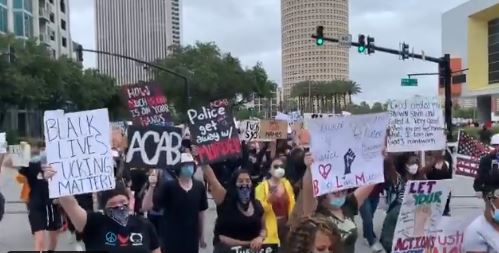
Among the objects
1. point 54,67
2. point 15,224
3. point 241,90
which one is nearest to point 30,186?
point 15,224

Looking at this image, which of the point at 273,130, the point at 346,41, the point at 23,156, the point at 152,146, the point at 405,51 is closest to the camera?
the point at 152,146

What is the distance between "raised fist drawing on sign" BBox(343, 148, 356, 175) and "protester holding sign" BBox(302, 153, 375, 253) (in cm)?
19

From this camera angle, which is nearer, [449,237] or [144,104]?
[449,237]

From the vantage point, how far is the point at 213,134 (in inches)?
255

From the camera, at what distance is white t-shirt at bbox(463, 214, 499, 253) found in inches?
187

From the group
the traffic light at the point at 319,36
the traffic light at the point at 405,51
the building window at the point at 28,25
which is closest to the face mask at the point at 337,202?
the traffic light at the point at 319,36

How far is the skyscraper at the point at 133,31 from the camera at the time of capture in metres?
97.9

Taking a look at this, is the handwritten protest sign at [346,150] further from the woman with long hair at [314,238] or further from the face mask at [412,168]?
the face mask at [412,168]

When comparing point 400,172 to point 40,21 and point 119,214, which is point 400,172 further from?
point 40,21

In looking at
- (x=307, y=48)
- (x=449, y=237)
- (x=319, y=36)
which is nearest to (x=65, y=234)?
(x=449, y=237)

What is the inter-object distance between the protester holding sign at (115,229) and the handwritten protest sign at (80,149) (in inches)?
17.0

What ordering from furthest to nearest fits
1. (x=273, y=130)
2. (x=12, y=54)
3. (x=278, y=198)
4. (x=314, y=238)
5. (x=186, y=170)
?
(x=12, y=54)
(x=273, y=130)
(x=278, y=198)
(x=186, y=170)
(x=314, y=238)

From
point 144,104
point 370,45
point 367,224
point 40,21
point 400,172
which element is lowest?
point 367,224

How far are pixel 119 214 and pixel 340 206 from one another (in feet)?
5.32
